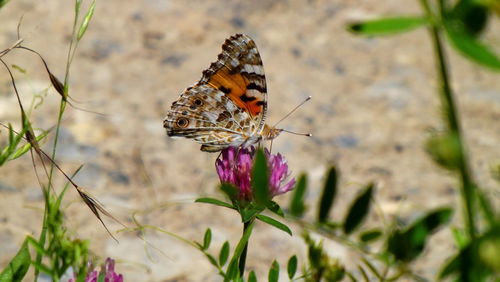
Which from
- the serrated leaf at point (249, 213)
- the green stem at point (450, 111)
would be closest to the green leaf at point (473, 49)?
the green stem at point (450, 111)

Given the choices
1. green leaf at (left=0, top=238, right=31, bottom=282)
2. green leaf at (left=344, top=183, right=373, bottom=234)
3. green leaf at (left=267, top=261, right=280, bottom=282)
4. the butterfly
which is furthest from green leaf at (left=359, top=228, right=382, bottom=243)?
the butterfly

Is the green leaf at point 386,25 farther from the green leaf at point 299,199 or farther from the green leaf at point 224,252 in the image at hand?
the green leaf at point 224,252

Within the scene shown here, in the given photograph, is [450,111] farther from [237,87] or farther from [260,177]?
[237,87]

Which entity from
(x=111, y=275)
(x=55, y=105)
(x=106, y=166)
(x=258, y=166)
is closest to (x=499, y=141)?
(x=106, y=166)

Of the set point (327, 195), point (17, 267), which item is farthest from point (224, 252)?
point (327, 195)

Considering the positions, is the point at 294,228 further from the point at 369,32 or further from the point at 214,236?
the point at 369,32
